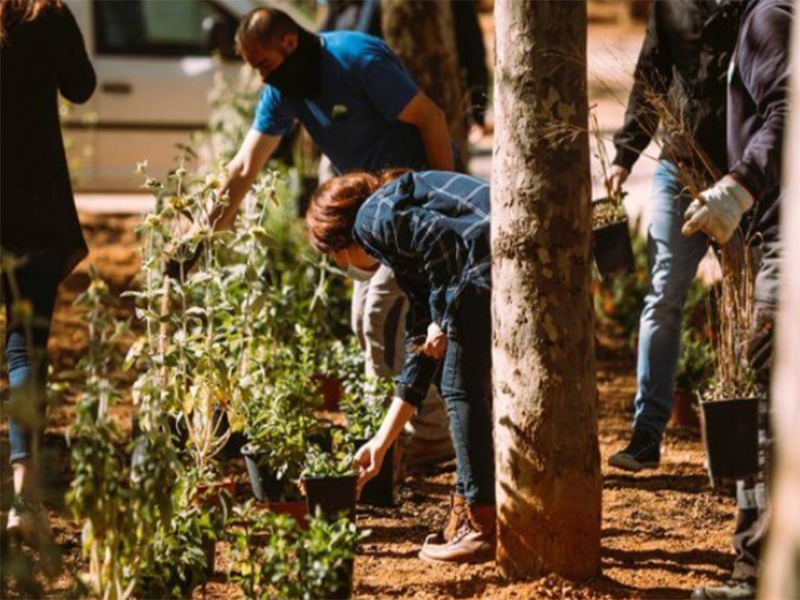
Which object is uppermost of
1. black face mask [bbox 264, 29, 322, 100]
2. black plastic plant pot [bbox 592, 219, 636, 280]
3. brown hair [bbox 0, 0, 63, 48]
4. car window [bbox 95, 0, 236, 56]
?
car window [bbox 95, 0, 236, 56]

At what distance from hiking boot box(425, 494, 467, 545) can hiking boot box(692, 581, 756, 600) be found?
34.4 inches

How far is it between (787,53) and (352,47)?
72.6 inches

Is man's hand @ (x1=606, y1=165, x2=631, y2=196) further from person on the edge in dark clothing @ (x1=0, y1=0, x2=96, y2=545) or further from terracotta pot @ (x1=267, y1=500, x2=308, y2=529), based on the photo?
person on the edge in dark clothing @ (x1=0, y1=0, x2=96, y2=545)

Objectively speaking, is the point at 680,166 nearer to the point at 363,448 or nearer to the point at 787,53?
the point at 787,53

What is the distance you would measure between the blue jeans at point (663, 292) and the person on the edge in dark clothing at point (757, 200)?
1.08 metres

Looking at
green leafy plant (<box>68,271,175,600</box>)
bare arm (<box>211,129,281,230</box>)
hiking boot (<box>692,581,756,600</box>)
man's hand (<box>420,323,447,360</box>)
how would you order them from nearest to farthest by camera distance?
green leafy plant (<box>68,271,175,600</box>)
hiking boot (<box>692,581,756,600</box>)
man's hand (<box>420,323,447,360</box>)
bare arm (<box>211,129,281,230</box>)

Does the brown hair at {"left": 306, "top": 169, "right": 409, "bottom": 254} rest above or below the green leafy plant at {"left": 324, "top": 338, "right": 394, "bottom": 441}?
above

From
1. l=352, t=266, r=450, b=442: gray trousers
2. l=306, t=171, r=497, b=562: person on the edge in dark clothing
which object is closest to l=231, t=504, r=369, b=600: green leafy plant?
l=306, t=171, r=497, b=562: person on the edge in dark clothing

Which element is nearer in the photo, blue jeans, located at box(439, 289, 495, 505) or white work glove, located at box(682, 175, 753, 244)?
white work glove, located at box(682, 175, 753, 244)

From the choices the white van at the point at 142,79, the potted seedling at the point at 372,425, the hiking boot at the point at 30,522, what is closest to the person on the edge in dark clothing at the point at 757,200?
the potted seedling at the point at 372,425

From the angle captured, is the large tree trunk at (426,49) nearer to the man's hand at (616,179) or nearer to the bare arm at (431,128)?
the man's hand at (616,179)

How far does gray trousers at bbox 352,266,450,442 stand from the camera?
19.0 feet

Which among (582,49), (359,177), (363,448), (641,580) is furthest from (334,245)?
(641,580)

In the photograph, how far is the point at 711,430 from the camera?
3.90m
